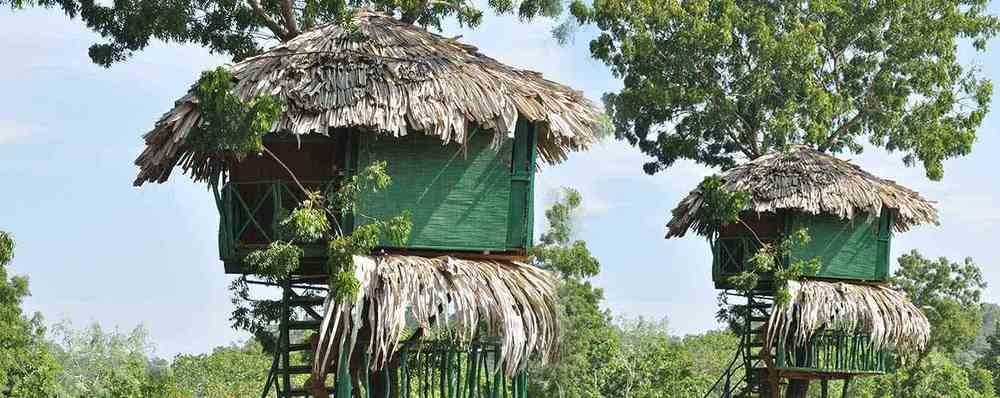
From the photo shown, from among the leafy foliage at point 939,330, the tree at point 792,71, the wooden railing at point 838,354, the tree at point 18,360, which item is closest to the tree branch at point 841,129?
the tree at point 792,71

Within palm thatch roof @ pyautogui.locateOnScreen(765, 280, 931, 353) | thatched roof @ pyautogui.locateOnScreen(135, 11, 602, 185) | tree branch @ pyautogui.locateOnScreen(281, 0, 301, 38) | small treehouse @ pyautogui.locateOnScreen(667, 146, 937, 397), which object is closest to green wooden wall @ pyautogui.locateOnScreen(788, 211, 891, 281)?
small treehouse @ pyautogui.locateOnScreen(667, 146, 937, 397)

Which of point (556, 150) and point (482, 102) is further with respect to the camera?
point (556, 150)

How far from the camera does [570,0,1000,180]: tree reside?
21.2 metres

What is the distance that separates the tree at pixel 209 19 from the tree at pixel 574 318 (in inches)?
439

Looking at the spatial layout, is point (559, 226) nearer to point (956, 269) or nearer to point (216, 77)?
point (956, 269)

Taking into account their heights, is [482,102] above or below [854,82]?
below

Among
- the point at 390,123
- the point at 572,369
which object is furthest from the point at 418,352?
the point at 572,369

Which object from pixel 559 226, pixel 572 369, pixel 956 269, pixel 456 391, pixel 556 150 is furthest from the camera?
pixel 956 269

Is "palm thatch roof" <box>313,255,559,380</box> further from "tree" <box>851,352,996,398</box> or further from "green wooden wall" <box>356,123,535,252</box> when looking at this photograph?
"tree" <box>851,352,996,398</box>

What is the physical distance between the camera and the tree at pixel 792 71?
69.5 feet

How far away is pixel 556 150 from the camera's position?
1356 centimetres

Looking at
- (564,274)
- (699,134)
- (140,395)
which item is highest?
(699,134)

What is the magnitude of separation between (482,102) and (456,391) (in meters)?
2.40

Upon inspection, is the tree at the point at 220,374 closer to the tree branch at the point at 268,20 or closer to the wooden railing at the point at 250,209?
the tree branch at the point at 268,20
